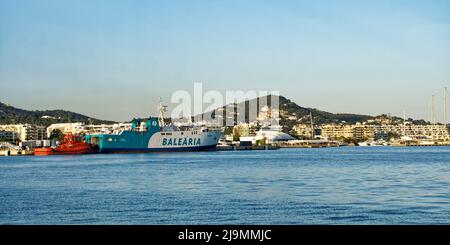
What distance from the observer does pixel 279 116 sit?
3752 inches

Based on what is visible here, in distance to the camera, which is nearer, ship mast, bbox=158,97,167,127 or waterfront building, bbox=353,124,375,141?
ship mast, bbox=158,97,167,127

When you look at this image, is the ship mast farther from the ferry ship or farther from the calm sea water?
the calm sea water

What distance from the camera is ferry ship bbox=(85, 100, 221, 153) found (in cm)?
4234

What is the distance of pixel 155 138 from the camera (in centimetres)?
4319

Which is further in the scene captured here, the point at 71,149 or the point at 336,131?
the point at 336,131

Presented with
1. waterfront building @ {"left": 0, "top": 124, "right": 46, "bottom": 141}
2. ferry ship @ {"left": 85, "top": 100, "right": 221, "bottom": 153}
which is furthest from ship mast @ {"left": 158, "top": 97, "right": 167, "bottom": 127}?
waterfront building @ {"left": 0, "top": 124, "right": 46, "bottom": 141}

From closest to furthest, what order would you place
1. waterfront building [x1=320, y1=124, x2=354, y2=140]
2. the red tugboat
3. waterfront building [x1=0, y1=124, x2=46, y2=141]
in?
the red tugboat
waterfront building [x1=0, y1=124, x2=46, y2=141]
waterfront building [x1=320, y1=124, x2=354, y2=140]

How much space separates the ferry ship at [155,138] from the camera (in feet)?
139

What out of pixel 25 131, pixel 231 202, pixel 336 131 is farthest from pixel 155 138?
pixel 336 131

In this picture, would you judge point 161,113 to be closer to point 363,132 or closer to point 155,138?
point 155,138

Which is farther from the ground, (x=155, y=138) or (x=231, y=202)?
(x=155, y=138)

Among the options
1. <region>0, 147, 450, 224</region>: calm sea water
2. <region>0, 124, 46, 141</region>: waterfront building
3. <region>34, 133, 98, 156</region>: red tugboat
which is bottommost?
<region>0, 147, 450, 224</region>: calm sea water

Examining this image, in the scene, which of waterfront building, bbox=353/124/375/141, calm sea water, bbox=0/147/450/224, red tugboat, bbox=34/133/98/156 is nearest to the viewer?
calm sea water, bbox=0/147/450/224
